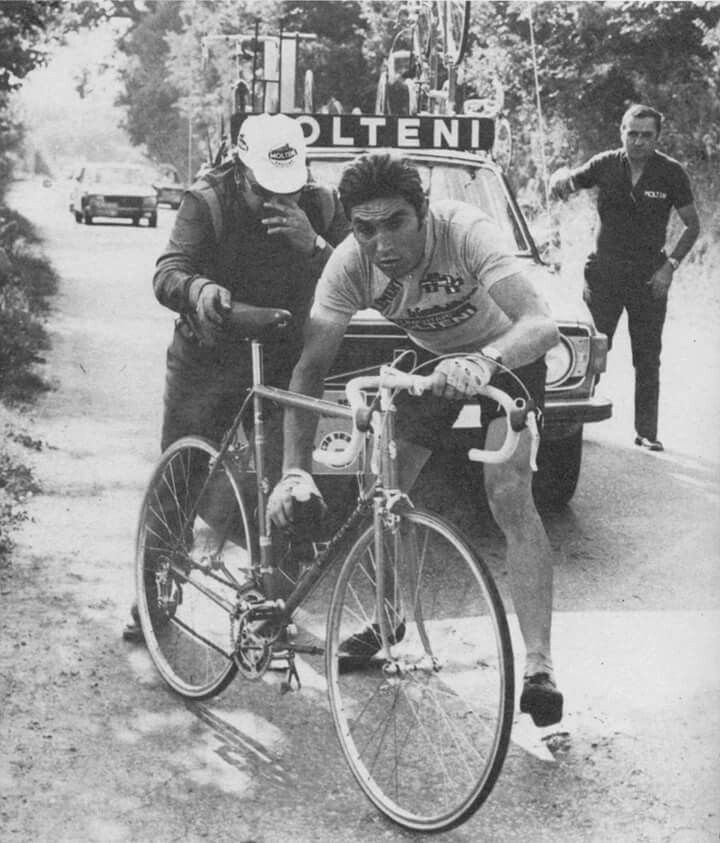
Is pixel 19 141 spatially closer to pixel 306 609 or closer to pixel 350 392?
pixel 306 609

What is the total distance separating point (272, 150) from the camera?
3.57 m

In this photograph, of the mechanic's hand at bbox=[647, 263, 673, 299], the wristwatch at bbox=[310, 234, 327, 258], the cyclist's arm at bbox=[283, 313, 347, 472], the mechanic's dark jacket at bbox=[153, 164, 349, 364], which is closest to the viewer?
the cyclist's arm at bbox=[283, 313, 347, 472]

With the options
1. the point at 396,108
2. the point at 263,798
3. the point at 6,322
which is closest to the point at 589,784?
the point at 263,798

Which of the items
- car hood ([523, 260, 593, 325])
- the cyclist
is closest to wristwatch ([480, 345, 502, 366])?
the cyclist

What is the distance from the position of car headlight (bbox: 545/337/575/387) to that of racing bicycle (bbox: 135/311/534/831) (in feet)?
6.70

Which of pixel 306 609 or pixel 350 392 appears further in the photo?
pixel 306 609

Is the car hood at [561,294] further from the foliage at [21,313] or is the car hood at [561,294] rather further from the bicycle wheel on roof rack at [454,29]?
the foliage at [21,313]

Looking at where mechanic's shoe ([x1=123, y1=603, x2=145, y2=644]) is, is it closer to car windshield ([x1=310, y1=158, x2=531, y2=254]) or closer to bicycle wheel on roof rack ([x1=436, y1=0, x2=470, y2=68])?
car windshield ([x1=310, y1=158, x2=531, y2=254])

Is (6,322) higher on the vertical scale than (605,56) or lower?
lower

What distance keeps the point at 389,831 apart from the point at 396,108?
626 centimetres

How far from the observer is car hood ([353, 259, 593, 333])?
5362 mm

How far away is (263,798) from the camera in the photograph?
299 cm

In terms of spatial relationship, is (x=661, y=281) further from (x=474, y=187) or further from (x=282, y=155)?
(x=282, y=155)

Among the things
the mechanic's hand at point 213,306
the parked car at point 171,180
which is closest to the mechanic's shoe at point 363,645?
the mechanic's hand at point 213,306
